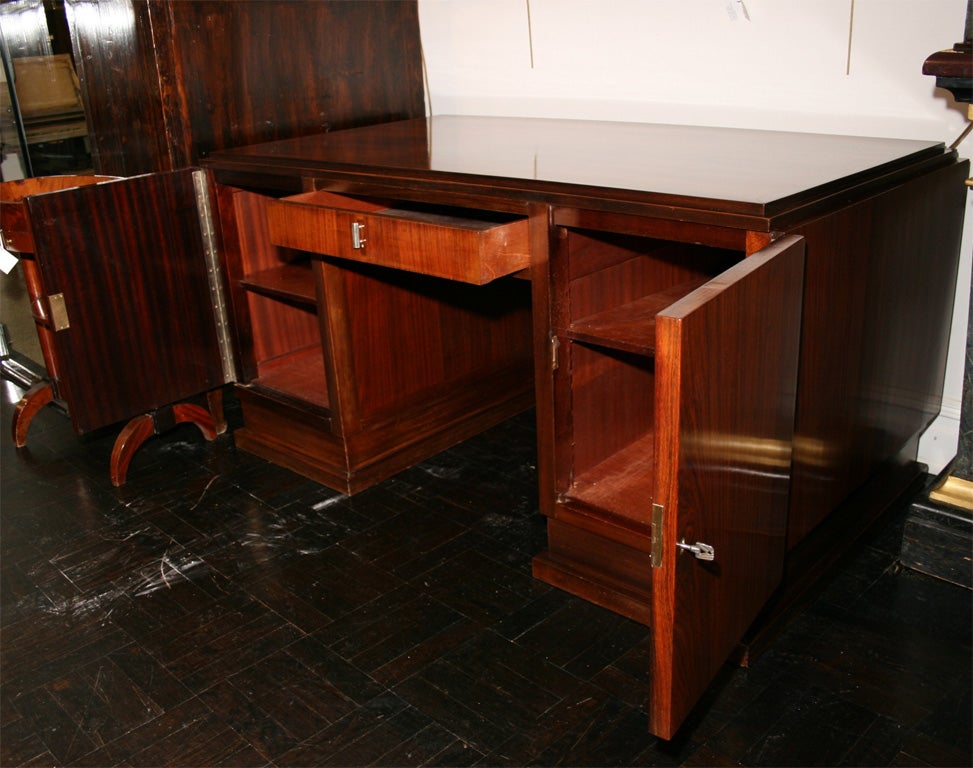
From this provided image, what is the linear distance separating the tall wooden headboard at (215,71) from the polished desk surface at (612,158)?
0.36 feet

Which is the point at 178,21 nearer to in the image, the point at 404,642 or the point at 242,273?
the point at 242,273

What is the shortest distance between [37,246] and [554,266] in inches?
47.3

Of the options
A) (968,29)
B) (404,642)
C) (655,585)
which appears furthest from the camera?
(404,642)

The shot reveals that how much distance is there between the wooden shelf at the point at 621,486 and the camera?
1.82 metres

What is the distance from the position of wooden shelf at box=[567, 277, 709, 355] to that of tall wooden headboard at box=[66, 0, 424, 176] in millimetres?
1192

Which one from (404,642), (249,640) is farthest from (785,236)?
(249,640)

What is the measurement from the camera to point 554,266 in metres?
1.73

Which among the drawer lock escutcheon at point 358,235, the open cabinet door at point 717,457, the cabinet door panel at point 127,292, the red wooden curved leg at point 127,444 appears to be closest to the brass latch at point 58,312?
the cabinet door panel at point 127,292

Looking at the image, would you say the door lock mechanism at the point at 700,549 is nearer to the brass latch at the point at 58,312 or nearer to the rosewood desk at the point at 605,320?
the rosewood desk at the point at 605,320

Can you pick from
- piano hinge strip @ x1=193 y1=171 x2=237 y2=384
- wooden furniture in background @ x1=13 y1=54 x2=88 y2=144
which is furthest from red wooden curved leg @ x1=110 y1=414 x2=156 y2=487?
wooden furniture in background @ x1=13 y1=54 x2=88 y2=144

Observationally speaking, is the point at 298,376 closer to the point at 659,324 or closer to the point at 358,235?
the point at 358,235

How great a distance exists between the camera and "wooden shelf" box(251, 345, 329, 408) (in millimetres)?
2496

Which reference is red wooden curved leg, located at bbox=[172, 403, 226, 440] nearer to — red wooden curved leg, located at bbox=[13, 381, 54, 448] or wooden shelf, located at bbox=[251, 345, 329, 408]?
wooden shelf, located at bbox=[251, 345, 329, 408]

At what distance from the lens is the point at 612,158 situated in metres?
1.89
